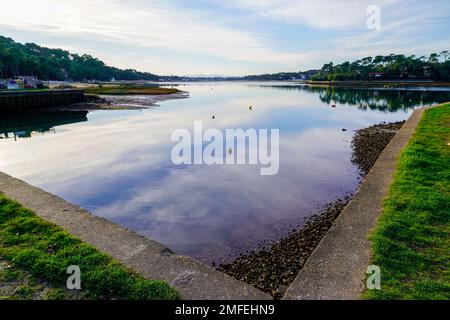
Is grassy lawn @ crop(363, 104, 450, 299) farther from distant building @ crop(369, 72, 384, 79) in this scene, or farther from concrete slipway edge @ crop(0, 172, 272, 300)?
distant building @ crop(369, 72, 384, 79)

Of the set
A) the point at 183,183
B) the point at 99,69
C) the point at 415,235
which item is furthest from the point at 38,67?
the point at 415,235

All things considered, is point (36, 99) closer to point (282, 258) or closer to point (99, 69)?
point (282, 258)

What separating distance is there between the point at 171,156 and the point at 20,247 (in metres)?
14.2

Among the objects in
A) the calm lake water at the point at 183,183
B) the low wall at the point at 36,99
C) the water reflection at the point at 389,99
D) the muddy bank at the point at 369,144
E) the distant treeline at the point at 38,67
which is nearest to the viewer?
the calm lake water at the point at 183,183

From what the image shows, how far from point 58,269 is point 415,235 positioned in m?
8.54

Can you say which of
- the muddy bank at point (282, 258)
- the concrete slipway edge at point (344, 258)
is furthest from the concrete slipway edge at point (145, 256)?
the muddy bank at point (282, 258)

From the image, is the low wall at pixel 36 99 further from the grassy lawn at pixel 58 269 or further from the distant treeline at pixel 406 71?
the distant treeline at pixel 406 71

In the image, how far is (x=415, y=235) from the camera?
8031 millimetres

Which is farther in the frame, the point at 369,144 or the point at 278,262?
the point at 369,144

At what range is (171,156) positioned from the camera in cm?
2144

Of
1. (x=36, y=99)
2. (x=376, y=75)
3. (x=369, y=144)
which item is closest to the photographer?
(x=369, y=144)

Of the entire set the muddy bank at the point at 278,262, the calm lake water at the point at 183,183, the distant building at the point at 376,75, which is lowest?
the muddy bank at the point at 278,262

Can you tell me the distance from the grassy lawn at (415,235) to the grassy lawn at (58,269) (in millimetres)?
4491

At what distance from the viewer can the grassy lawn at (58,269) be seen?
5934mm
